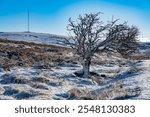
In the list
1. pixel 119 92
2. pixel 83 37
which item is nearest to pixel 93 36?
pixel 83 37

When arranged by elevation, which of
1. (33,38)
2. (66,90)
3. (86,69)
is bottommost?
(33,38)

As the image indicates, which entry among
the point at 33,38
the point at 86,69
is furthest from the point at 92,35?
the point at 33,38

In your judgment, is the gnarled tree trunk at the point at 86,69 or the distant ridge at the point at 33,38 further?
the distant ridge at the point at 33,38

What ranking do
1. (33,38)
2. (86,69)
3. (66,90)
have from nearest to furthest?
(66,90), (86,69), (33,38)

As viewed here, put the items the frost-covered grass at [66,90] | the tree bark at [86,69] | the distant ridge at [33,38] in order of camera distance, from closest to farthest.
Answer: the frost-covered grass at [66,90]
the tree bark at [86,69]
the distant ridge at [33,38]

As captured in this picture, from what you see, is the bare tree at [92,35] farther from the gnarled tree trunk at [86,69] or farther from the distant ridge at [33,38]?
the distant ridge at [33,38]

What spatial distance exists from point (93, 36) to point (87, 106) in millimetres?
16906

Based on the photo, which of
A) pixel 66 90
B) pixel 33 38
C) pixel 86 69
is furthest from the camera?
pixel 33 38

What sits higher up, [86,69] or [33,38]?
[86,69]

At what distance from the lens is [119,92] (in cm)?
1794

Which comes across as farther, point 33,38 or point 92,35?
point 33,38

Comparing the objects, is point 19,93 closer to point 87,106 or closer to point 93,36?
Result: point 87,106

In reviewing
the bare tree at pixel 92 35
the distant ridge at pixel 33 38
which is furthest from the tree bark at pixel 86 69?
the distant ridge at pixel 33 38

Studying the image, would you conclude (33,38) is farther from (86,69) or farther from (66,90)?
(66,90)
